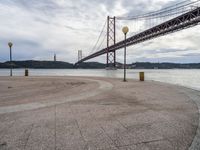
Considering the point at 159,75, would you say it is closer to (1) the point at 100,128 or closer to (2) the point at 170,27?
(2) the point at 170,27

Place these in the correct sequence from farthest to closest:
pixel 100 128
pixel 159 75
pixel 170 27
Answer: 1. pixel 159 75
2. pixel 170 27
3. pixel 100 128

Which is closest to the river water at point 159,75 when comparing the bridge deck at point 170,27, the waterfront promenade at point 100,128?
the waterfront promenade at point 100,128

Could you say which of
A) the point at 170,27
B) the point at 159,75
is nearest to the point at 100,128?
the point at 170,27

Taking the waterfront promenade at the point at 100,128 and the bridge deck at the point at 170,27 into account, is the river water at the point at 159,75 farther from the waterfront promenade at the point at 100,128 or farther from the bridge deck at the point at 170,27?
the bridge deck at the point at 170,27

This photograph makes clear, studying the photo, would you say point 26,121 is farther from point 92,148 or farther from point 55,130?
point 92,148

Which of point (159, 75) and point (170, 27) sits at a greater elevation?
point (170, 27)

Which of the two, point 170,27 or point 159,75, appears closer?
point 170,27

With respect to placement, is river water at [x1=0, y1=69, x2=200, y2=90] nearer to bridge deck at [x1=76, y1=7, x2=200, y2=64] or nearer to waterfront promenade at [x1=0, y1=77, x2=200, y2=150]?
waterfront promenade at [x1=0, y1=77, x2=200, y2=150]

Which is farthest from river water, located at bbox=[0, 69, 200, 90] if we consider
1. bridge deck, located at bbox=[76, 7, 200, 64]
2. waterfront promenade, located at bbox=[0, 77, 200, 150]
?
bridge deck, located at bbox=[76, 7, 200, 64]

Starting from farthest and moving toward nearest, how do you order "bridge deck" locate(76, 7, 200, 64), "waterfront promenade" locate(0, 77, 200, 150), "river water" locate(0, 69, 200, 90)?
"bridge deck" locate(76, 7, 200, 64) → "river water" locate(0, 69, 200, 90) → "waterfront promenade" locate(0, 77, 200, 150)

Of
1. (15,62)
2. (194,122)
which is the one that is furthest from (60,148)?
(15,62)

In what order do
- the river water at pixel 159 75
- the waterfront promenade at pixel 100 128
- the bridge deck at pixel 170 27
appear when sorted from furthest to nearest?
the bridge deck at pixel 170 27
the river water at pixel 159 75
the waterfront promenade at pixel 100 128

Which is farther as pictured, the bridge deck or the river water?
the bridge deck

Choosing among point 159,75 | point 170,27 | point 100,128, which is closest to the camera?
point 100,128
